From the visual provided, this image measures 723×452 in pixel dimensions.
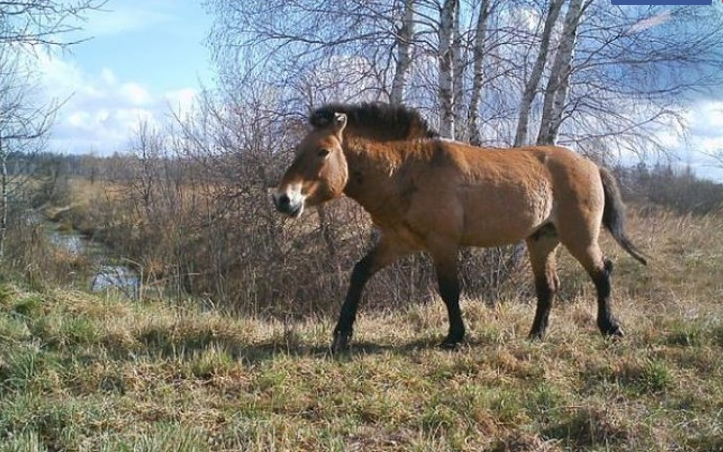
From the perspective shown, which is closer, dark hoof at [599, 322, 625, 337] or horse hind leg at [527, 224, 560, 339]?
dark hoof at [599, 322, 625, 337]

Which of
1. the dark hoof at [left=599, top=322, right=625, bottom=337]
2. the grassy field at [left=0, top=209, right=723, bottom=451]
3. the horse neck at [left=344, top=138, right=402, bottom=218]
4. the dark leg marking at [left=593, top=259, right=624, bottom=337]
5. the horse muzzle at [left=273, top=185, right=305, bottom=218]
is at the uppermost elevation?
the horse neck at [left=344, top=138, right=402, bottom=218]

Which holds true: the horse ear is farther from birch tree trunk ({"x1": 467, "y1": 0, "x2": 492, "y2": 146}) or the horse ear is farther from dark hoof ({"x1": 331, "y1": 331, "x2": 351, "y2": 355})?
birch tree trunk ({"x1": 467, "y1": 0, "x2": 492, "y2": 146})

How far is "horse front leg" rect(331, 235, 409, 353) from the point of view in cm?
581

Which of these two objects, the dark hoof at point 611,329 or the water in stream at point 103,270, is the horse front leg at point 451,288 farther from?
the water in stream at point 103,270

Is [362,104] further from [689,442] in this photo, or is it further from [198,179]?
[198,179]

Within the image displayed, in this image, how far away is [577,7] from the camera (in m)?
10.9

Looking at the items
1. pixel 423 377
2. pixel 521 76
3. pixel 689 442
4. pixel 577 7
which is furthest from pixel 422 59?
pixel 689 442

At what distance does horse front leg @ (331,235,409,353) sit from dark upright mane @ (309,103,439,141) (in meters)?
1.05

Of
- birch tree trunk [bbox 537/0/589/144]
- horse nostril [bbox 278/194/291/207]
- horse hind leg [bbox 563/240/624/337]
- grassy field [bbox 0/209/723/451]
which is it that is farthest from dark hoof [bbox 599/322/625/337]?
birch tree trunk [bbox 537/0/589/144]

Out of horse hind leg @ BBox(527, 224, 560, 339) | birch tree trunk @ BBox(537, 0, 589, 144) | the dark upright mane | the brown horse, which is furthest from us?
birch tree trunk @ BBox(537, 0, 589, 144)

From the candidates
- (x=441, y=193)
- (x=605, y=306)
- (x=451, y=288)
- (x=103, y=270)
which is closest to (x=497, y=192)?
(x=441, y=193)

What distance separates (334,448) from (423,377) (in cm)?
144

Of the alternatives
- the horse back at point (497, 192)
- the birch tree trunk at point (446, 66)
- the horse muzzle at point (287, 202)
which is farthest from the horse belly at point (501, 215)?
the birch tree trunk at point (446, 66)

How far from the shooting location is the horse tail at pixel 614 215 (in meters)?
6.98
